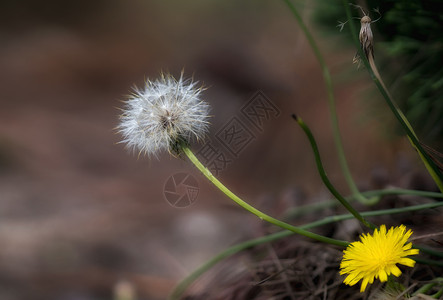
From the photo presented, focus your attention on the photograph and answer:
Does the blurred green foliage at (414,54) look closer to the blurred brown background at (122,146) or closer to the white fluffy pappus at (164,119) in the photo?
the blurred brown background at (122,146)

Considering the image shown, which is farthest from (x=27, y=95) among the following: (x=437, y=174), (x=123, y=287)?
(x=437, y=174)

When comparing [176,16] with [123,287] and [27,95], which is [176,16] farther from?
[123,287]

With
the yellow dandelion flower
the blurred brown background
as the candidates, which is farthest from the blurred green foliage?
the yellow dandelion flower

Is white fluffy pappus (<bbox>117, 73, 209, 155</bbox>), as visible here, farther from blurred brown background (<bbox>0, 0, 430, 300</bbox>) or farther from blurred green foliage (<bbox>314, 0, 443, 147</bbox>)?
blurred green foliage (<bbox>314, 0, 443, 147</bbox>)

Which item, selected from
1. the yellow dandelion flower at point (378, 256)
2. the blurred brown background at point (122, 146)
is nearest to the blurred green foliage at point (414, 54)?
the blurred brown background at point (122, 146)

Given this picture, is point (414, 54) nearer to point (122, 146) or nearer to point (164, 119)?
point (164, 119)
